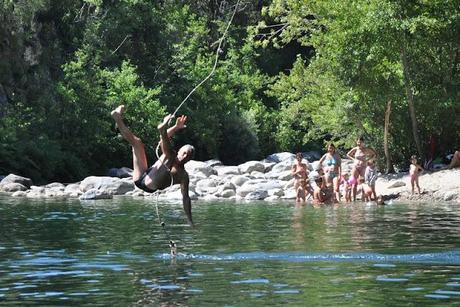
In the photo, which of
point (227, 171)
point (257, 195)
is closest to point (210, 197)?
point (257, 195)

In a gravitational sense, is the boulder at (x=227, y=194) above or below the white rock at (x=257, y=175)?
below

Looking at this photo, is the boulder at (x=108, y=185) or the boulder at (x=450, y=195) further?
the boulder at (x=108, y=185)

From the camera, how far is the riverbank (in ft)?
105

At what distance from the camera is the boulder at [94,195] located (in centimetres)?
3397

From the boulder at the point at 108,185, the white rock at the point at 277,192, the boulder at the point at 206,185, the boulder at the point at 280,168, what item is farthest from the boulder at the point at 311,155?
the white rock at the point at 277,192

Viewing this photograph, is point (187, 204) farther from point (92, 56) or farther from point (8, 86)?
point (92, 56)

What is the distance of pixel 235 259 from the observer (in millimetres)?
15258

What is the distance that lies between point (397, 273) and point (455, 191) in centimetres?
1793

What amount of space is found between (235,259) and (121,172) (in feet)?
93.6

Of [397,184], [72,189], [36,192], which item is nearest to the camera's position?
[397,184]

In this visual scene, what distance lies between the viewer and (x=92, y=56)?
4766 cm

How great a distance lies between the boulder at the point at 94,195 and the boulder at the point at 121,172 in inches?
313

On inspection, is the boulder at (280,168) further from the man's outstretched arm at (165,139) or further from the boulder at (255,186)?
the man's outstretched arm at (165,139)

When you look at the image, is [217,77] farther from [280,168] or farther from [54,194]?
[54,194]
